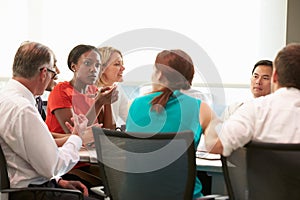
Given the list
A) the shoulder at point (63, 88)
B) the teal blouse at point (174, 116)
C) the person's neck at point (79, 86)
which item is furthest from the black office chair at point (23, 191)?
the person's neck at point (79, 86)

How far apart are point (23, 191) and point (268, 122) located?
1.12 metres

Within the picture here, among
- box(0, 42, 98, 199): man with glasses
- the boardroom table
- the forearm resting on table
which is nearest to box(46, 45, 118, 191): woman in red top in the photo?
the boardroom table

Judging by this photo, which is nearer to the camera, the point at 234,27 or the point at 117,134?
the point at 117,134

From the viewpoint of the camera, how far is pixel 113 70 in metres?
3.95

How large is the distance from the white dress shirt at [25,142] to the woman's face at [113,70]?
5.39 feet

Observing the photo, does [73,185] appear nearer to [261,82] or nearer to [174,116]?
[174,116]

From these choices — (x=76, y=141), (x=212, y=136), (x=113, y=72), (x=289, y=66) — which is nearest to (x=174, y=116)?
(x=212, y=136)

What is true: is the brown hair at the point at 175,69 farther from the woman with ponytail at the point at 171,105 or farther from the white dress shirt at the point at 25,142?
the white dress shirt at the point at 25,142

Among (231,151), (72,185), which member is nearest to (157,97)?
(231,151)

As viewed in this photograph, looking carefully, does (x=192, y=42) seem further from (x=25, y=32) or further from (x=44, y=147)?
(x=44, y=147)

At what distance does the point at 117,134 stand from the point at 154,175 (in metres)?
0.23

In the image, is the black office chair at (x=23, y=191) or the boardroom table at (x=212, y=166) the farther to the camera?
the boardroom table at (x=212, y=166)

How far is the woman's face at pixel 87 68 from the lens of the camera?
11.0 ft

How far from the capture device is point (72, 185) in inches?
104
